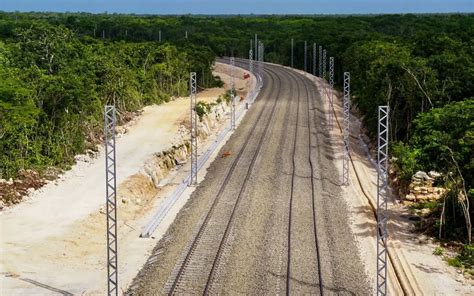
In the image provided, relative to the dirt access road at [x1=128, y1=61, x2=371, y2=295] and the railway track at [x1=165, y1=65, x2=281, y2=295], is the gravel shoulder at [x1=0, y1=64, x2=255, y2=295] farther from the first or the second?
the railway track at [x1=165, y1=65, x2=281, y2=295]

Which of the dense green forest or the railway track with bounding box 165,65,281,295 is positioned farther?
the dense green forest

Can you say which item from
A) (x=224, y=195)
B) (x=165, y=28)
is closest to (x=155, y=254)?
(x=224, y=195)

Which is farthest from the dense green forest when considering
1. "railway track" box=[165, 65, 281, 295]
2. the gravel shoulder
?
"railway track" box=[165, 65, 281, 295]

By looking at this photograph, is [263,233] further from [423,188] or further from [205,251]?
[423,188]

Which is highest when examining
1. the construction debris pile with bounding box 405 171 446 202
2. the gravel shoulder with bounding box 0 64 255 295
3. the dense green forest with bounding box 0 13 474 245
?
the dense green forest with bounding box 0 13 474 245

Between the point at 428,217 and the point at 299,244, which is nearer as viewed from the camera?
the point at 299,244

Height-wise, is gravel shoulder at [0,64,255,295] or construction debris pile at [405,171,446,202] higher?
construction debris pile at [405,171,446,202]

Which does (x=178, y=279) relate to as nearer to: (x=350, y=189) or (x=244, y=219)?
(x=244, y=219)

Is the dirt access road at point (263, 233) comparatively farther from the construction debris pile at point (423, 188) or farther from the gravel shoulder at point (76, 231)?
the construction debris pile at point (423, 188)

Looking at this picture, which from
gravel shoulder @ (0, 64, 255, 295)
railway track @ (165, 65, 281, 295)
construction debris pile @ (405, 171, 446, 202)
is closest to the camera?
railway track @ (165, 65, 281, 295)
